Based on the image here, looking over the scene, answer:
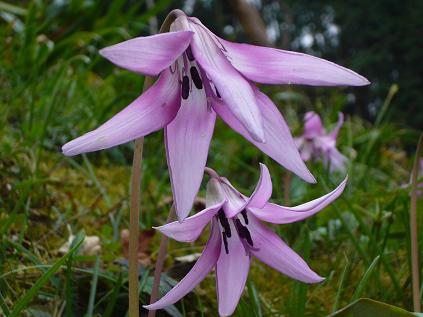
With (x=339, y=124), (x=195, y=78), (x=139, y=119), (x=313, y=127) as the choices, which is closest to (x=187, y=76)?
(x=195, y=78)

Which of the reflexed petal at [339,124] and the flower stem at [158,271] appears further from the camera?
the reflexed petal at [339,124]

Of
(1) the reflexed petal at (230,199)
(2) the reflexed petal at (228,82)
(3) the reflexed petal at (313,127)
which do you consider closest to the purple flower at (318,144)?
(3) the reflexed petal at (313,127)

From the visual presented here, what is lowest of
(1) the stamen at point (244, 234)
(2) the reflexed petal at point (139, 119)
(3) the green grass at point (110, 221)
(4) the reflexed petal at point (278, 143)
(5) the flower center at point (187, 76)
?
(3) the green grass at point (110, 221)

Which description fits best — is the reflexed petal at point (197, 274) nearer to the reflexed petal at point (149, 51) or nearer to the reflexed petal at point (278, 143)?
the reflexed petal at point (278, 143)

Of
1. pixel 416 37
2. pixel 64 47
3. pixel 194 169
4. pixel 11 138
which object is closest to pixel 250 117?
pixel 194 169

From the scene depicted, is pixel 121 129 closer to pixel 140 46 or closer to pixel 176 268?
pixel 140 46

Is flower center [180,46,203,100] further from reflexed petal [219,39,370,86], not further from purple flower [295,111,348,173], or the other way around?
purple flower [295,111,348,173]
